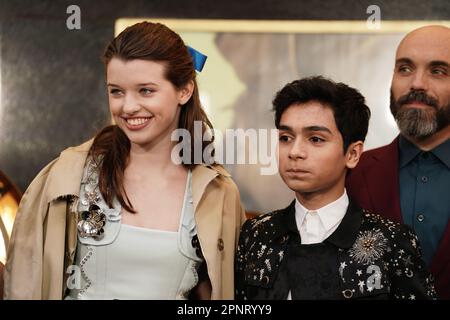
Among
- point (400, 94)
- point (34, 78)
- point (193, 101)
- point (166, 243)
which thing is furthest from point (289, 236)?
point (34, 78)

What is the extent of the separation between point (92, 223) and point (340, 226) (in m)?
0.79

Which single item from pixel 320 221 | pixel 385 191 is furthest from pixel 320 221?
pixel 385 191

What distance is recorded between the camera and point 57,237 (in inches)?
92.0

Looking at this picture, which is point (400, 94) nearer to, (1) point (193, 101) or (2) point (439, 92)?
(2) point (439, 92)

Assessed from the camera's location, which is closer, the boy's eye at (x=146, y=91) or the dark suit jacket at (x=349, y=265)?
the dark suit jacket at (x=349, y=265)

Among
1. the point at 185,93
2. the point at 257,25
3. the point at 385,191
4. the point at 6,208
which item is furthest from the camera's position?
the point at 257,25

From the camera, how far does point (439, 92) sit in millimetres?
2770

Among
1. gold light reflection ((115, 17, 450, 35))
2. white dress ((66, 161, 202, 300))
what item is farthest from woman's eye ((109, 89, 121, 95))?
gold light reflection ((115, 17, 450, 35))

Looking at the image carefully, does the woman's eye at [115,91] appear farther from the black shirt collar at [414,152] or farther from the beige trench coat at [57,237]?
the black shirt collar at [414,152]

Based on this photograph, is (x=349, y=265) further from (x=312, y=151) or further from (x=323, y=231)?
(x=312, y=151)

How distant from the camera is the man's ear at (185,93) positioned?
2484 mm

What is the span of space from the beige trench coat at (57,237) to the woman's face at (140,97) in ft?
0.70

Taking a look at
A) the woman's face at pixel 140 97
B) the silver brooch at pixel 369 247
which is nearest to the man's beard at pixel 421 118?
the silver brooch at pixel 369 247

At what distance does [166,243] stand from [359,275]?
0.62m
